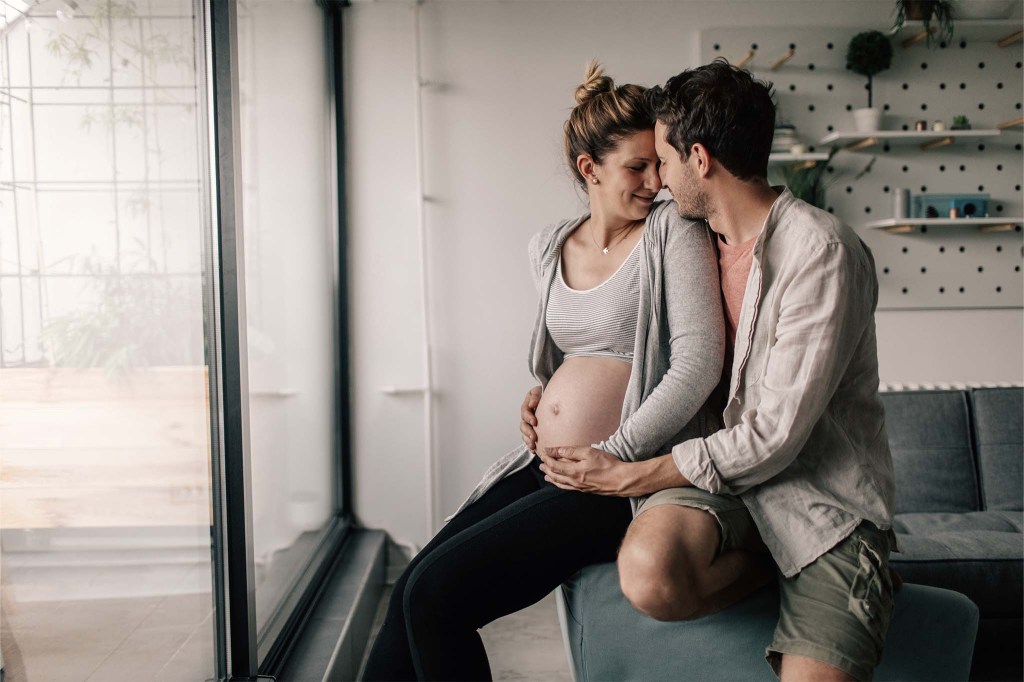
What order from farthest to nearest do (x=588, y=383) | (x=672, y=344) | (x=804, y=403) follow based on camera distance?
(x=588, y=383), (x=672, y=344), (x=804, y=403)

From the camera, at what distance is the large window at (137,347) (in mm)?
912

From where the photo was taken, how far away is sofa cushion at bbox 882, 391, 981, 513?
2494 mm

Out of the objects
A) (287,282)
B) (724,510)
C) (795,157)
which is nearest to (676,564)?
(724,510)

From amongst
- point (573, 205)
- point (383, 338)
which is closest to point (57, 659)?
point (383, 338)

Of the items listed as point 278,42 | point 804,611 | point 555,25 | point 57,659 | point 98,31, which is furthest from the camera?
point 555,25

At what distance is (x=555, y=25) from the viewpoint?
2.90m

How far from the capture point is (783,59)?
9.18ft

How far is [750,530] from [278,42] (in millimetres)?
1700

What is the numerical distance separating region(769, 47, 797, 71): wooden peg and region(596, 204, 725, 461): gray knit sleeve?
167 centimetres

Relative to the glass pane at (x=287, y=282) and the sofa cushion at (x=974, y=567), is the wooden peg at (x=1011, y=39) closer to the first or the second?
the sofa cushion at (x=974, y=567)

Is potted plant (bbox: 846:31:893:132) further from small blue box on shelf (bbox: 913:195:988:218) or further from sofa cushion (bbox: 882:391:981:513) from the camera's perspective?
sofa cushion (bbox: 882:391:981:513)

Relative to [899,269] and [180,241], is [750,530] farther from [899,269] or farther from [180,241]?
[899,269]

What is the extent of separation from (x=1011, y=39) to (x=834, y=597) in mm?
2556

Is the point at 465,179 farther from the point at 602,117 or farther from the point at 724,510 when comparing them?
the point at 724,510
